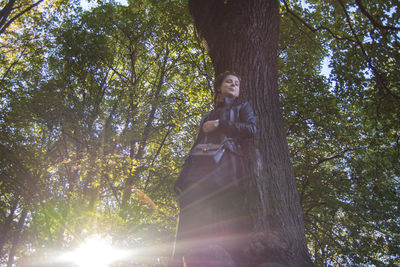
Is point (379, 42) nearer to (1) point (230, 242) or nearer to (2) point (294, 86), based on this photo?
(2) point (294, 86)

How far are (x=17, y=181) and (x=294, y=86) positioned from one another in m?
9.86

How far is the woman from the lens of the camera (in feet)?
9.24

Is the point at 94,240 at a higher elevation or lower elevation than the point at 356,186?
lower

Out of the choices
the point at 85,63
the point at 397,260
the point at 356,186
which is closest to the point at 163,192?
the point at 85,63

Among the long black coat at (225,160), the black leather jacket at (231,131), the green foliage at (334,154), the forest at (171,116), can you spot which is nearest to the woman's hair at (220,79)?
the black leather jacket at (231,131)

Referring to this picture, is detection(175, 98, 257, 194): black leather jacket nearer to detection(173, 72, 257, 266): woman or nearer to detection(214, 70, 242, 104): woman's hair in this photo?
detection(173, 72, 257, 266): woman

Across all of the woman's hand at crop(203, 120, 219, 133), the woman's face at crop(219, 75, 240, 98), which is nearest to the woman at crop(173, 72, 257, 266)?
the woman's hand at crop(203, 120, 219, 133)

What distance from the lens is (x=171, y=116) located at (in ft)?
44.0

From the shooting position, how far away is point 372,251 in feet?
30.8

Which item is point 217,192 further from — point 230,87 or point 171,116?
point 171,116

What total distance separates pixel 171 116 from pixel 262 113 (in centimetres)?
994

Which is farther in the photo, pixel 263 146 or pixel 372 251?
pixel 372 251

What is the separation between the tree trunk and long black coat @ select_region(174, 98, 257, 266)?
19 cm

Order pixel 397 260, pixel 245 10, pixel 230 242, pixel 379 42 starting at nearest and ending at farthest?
pixel 230 242
pixel 245 10
pixel 379 42
pixel 397 260
